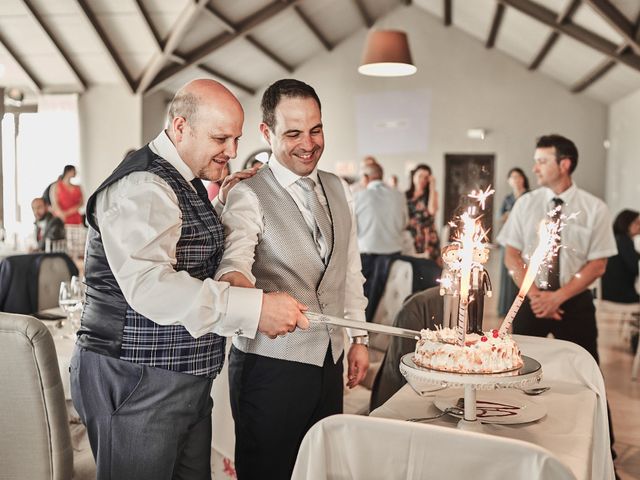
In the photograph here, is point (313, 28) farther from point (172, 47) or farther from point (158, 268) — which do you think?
point (158, 268)

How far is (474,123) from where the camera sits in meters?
14.8

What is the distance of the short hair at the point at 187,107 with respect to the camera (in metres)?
1.70

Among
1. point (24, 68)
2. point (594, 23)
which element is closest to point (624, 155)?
point (594, 23)

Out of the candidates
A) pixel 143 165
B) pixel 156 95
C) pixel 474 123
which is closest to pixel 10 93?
pixel 156 95

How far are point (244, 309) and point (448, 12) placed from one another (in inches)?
526

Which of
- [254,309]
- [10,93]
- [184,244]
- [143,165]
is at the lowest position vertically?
[254,309]

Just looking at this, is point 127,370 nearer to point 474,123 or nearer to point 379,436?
point 379,436

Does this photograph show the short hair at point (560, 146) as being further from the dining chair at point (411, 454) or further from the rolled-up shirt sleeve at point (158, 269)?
the dining chair at point (411, 454)

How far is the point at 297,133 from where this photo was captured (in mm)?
2088

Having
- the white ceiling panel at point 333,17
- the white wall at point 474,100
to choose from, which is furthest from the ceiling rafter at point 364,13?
the white wall at point 474,100

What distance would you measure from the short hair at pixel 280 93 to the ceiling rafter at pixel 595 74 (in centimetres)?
838

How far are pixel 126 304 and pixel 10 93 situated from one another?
11287mm

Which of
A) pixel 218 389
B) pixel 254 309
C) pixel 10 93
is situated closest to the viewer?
pixel 254 309

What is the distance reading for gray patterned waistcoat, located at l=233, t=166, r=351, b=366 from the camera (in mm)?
2037
